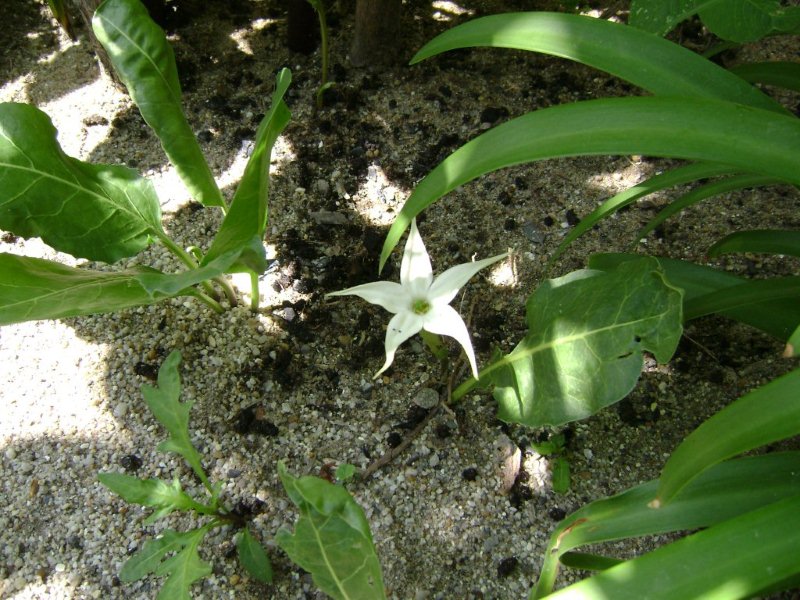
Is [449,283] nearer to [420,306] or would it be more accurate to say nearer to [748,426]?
[420,306]

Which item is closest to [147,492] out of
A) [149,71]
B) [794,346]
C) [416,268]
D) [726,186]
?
[416,268]

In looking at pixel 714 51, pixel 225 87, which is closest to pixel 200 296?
pixel 225 87

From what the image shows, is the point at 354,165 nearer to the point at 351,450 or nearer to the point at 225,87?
the point at 225,87

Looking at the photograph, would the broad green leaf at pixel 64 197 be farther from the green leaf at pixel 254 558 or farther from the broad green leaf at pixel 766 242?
the broad green leaf at pixel 766 242

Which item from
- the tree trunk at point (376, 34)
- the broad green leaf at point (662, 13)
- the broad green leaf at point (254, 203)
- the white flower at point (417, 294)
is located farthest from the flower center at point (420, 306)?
the tree trunk at point (376, 34)

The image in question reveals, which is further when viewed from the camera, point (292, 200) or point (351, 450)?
point (292, 200)
